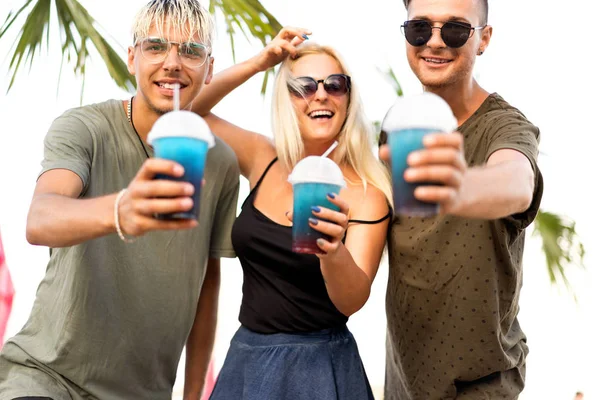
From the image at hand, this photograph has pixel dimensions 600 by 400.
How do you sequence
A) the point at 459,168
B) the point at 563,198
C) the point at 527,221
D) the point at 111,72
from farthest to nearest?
the point at 563,198 < the point at 111,72 < the point at 527,221 < the point at 459,168

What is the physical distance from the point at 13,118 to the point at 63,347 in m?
3.03

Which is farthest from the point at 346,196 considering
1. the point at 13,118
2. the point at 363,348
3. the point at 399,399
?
the point at 363,348

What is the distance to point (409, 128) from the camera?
1.71 metres

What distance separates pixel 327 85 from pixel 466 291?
0.90 m

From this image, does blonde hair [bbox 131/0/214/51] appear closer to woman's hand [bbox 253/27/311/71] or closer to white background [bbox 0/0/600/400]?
woman's hand [bbox 253/27/311/71]

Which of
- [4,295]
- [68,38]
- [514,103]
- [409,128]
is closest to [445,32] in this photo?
[409,128]

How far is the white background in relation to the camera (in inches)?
178

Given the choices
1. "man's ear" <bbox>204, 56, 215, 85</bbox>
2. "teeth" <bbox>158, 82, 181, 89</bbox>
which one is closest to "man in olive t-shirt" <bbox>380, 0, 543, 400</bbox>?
"man's ear" <bbox>204, 56, 215, 85</bbox>

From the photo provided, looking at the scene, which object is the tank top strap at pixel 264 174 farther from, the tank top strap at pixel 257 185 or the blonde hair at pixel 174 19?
the blonde hair at pixel 174 19

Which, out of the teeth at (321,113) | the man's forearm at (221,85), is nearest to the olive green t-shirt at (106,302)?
the man's forearm at (221,85)

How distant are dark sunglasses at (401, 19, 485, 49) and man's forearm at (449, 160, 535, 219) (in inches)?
26.8

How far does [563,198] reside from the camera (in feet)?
20.8

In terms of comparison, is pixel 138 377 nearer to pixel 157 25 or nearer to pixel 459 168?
pixel 157 25

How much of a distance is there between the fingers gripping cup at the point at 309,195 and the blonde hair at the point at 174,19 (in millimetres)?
735
